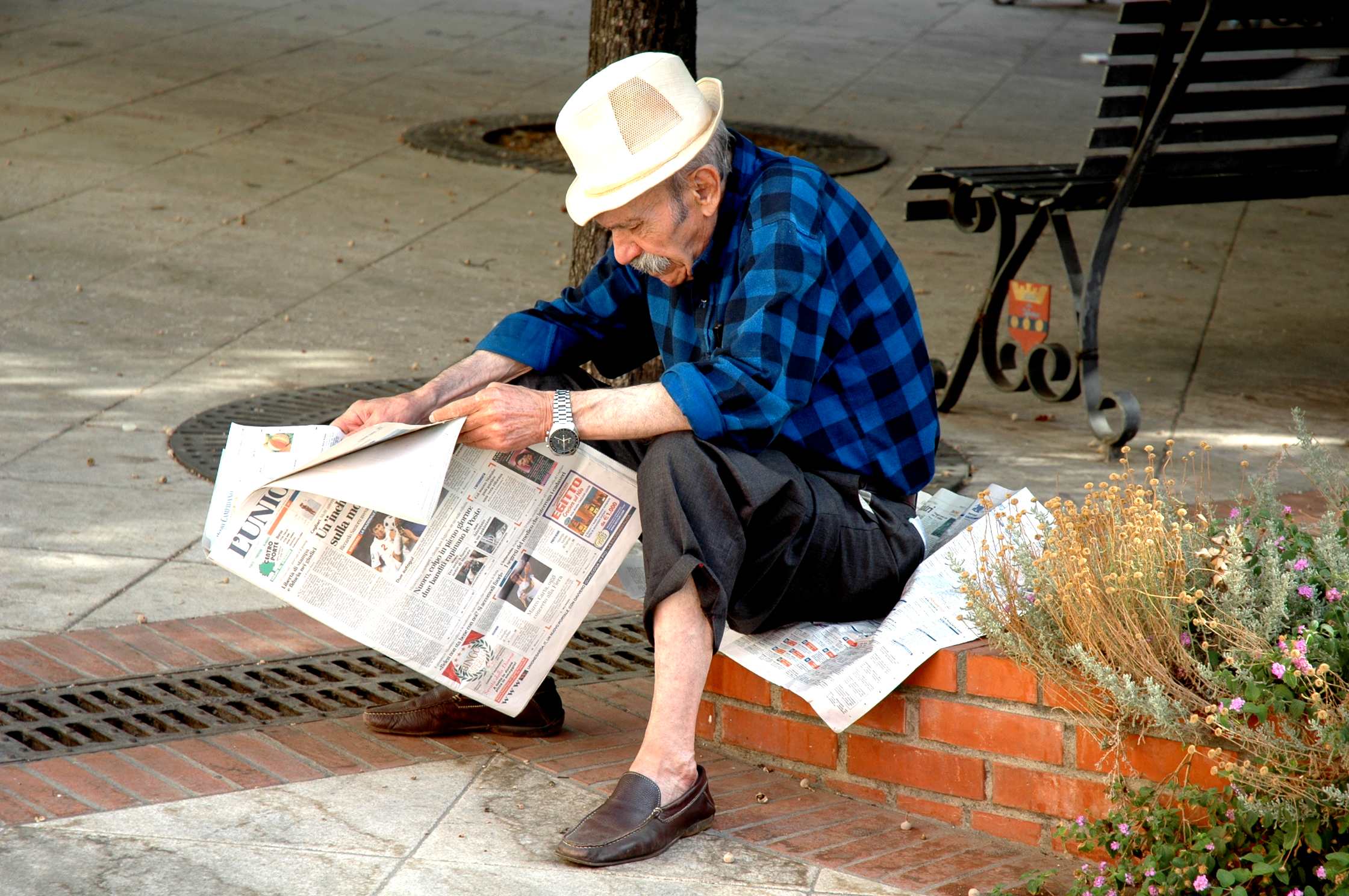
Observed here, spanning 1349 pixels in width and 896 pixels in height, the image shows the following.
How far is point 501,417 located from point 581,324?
0.57 m

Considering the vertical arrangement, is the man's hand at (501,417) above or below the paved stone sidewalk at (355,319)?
above

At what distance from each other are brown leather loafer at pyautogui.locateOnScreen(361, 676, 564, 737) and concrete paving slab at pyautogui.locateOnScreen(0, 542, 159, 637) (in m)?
0.94

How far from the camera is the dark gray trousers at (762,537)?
2762 mm

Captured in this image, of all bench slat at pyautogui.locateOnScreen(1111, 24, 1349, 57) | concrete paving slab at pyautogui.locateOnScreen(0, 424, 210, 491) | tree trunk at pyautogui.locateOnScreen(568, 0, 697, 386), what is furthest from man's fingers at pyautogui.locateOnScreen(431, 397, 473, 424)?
bench slat at pyautogui.locateOnScreen(1111, 24, 1349, 57)

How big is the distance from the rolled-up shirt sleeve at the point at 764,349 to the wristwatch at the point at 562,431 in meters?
0.19

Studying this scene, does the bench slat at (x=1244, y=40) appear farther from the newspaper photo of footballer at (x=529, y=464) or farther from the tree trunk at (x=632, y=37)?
the newspaper photo of footballer at (x=529, y=464)

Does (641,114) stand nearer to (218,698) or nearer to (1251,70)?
(218,698)

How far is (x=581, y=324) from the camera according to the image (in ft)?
11.1

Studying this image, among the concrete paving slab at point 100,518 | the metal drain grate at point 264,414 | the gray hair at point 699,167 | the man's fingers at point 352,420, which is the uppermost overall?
the gray hair at point 699,167

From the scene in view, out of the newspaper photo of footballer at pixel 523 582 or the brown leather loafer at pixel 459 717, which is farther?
the brown leather loafer at pixel 459 717

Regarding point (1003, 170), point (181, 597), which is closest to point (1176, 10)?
point (1003, 170)

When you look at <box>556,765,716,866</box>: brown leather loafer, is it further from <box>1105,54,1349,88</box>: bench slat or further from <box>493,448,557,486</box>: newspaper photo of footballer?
<box>1105,54,1349,88</box>: bench slat

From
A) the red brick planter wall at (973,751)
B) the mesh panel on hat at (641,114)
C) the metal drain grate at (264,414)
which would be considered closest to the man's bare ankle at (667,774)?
the red brick planter wall at (973,751)

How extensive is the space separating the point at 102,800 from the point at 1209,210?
7.47 meters
